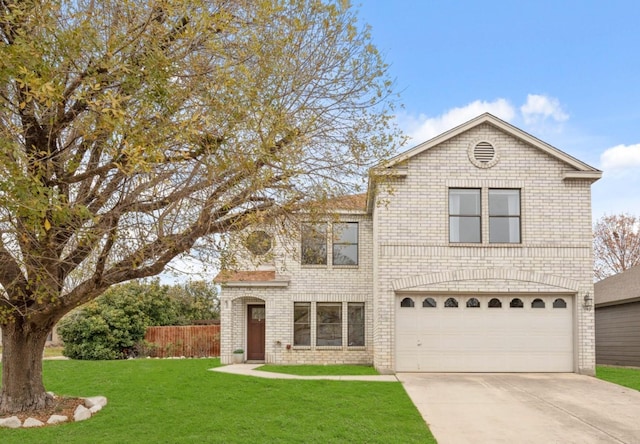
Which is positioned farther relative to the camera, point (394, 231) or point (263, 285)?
point (263, 285)

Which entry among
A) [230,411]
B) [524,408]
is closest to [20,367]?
[230,411]

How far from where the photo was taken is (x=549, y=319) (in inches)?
666

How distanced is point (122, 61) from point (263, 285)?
13.9 metres

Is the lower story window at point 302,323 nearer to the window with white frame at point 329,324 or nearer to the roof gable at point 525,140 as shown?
the window with white frame at point 329,324

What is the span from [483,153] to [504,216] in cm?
197

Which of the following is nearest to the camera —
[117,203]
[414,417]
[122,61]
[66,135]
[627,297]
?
[122,61]

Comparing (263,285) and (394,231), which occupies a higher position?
(394,231)

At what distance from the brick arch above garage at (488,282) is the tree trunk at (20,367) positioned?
31.6ft

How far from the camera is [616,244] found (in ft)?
121

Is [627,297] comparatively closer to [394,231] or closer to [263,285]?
[394,231]

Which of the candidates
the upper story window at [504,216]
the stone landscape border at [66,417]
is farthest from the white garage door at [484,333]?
the stone landscape border at [66,417]

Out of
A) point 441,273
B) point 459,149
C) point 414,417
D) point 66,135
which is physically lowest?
point 414,417

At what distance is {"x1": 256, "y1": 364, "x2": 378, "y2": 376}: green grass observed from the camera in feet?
54.9

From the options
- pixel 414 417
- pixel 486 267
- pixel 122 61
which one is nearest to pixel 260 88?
pixel 122 61
